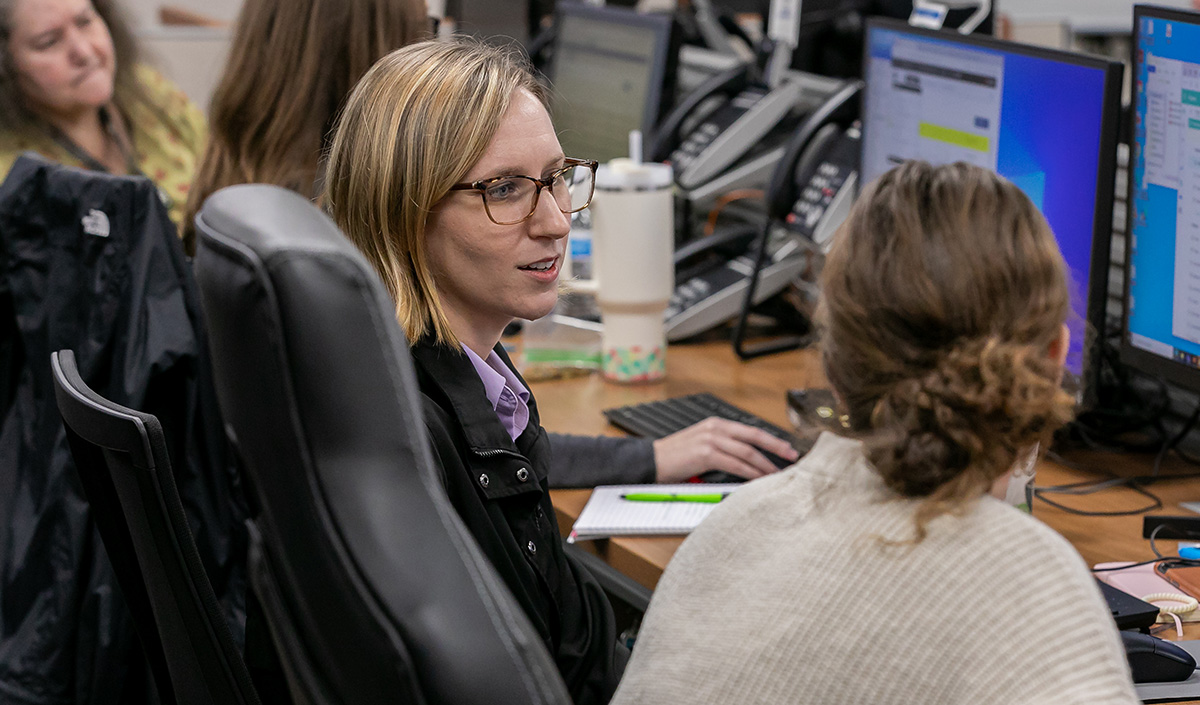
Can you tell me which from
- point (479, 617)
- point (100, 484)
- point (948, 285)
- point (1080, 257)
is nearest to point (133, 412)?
point (100, 484)

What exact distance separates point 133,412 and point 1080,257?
41.2 inches

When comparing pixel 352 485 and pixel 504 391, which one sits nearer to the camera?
pixel 352 485

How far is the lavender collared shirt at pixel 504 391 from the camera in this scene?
1.11 m

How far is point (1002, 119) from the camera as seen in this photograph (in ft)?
5.03

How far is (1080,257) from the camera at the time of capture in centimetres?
141

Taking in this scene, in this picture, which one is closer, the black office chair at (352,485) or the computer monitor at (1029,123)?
the black office chair at (352,485)

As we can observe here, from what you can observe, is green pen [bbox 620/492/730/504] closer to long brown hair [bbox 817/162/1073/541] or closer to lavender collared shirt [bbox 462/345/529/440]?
lavender collared shirt [bbox 462/345/529/440]

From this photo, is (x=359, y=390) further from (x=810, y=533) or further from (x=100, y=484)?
(x=100, y=484)

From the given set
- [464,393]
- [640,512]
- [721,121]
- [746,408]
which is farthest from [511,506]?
[721,121]

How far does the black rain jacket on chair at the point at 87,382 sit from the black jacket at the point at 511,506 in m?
0.54

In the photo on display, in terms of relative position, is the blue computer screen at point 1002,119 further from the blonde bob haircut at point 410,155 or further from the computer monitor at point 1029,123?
the blonde bob haircut at point 410,155

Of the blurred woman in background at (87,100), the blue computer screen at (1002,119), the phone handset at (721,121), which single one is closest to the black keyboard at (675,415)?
the blue computer screen at (1002,119)

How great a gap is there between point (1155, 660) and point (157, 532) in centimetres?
76

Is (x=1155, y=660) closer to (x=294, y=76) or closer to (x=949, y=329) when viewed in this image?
(x=949, y=329)
